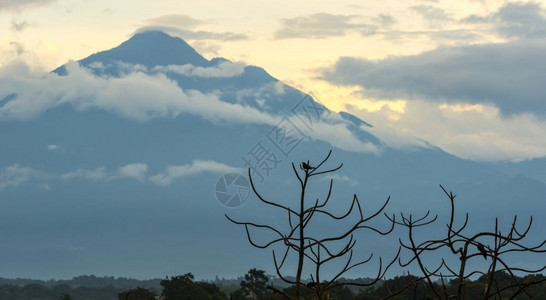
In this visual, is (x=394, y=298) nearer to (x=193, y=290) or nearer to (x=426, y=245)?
(x=426, y=245)

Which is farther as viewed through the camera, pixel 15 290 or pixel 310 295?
pixel 15 290

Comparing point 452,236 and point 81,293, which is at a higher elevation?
point 81,293

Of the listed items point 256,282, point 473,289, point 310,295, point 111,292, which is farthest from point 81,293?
point 310,295

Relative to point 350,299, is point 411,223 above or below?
below

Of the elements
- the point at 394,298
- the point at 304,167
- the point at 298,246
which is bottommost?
the point at 394,298

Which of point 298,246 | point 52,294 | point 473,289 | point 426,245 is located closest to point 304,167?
point 298,246

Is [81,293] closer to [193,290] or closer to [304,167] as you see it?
[193,290]

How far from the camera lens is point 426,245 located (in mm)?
3326

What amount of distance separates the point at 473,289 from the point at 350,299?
16.1 m

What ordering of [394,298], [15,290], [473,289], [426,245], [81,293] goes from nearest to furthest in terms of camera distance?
[394,298] < [426,245] < [473,289] < [15,290] < [81,293]

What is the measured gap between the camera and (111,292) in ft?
634

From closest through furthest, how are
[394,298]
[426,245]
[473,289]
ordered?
1. [394,298]
2. [426,245]
3. [473,289]

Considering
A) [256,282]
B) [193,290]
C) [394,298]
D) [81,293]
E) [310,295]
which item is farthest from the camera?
[81,293]

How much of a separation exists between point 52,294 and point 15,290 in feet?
26.0
